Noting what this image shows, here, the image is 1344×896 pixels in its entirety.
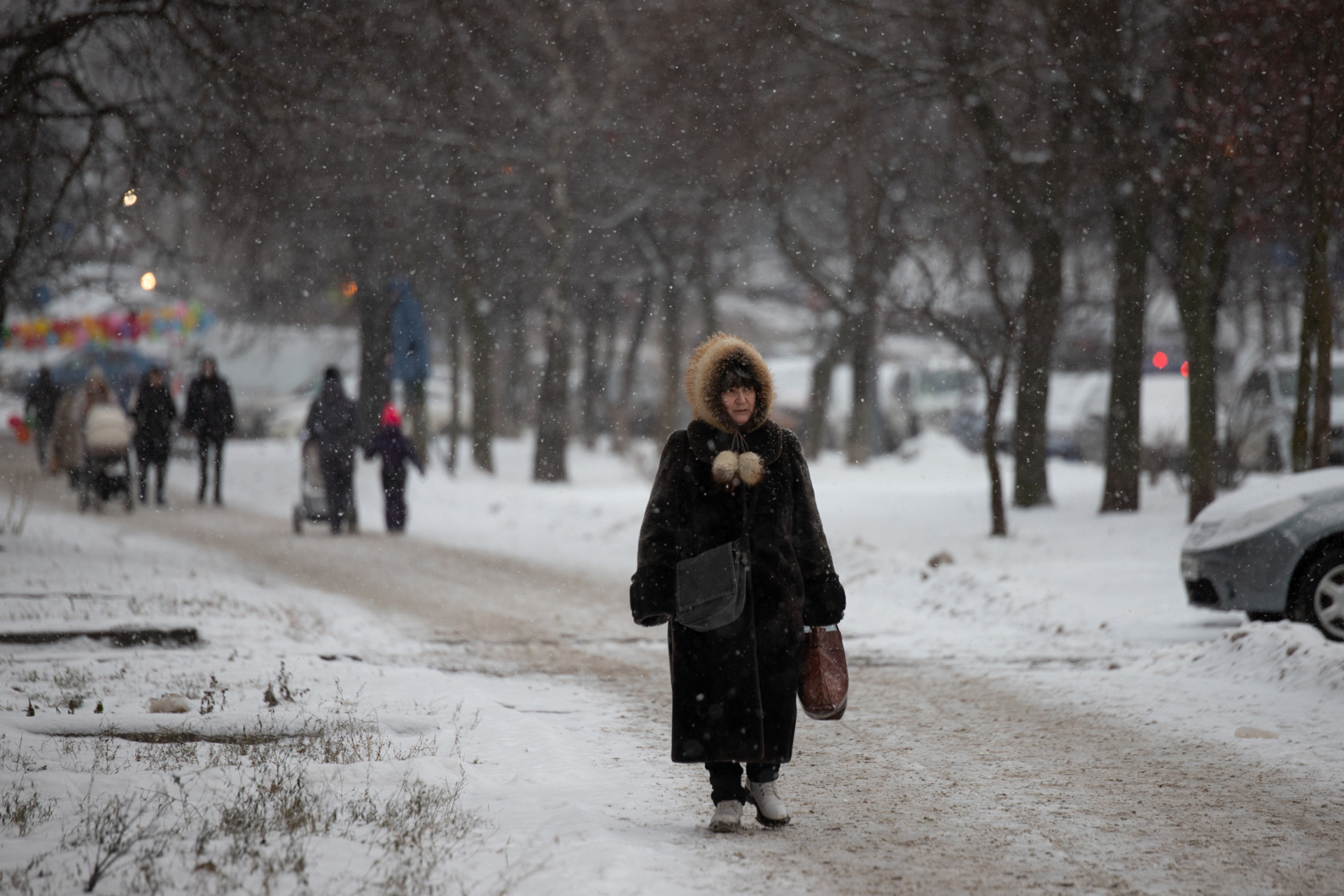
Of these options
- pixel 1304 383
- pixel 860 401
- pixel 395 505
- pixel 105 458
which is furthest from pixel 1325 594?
pixel 860 401

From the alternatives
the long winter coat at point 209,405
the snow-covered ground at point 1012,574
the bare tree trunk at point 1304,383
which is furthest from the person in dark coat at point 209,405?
the bare tree trunk at point 1304,383

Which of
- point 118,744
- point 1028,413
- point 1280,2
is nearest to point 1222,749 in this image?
point 118,744

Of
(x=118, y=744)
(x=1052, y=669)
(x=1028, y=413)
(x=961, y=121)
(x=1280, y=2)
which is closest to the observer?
(x=118, y=744)

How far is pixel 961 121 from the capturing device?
737 inches

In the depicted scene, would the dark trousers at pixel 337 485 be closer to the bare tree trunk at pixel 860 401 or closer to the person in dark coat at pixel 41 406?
the person in dark coat at pixel 41 406

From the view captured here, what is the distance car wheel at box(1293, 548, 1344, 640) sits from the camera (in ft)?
27.8

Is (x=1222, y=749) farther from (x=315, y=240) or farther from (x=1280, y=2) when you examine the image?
(x=315, y=240)

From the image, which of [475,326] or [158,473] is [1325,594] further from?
[475,326]

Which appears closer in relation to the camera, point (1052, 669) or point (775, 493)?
point (775, 493)

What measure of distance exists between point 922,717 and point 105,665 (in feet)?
14.1

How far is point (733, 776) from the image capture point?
4668 millimetres

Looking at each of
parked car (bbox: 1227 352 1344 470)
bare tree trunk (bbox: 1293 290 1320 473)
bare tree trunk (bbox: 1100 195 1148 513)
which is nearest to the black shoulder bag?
bare tree trunk (bbox: 1293 290 1320 473)

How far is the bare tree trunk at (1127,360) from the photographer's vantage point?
51.5 ft

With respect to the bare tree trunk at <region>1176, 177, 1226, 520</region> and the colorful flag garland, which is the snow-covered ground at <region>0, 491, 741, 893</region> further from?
the colorful flag garland
